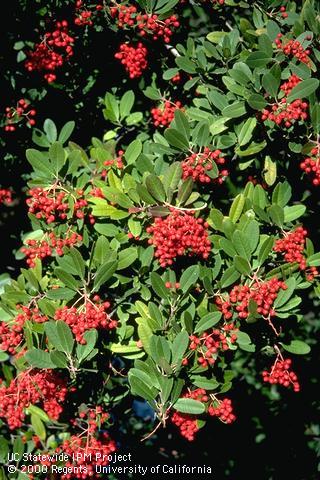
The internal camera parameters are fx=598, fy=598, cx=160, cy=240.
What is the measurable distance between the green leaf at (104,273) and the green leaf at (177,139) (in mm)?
594

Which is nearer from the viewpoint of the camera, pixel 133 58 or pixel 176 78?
pixel 133 58

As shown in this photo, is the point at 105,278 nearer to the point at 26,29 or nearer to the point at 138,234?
the point at 138,234

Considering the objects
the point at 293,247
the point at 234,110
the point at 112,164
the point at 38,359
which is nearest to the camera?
the point at 38,359

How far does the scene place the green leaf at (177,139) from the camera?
252 centimetres

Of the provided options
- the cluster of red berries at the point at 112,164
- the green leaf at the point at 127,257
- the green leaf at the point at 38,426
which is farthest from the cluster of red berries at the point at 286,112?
the green leaf at the point at 38,426

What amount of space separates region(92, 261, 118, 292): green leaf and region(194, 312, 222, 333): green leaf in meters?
0.40

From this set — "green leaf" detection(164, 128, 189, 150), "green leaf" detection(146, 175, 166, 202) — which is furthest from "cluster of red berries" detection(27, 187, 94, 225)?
"green leaf" detection(164, 128, 189, 150)

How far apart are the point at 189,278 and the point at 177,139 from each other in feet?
2.01

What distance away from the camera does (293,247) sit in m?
2.48

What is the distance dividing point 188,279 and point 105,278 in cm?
33

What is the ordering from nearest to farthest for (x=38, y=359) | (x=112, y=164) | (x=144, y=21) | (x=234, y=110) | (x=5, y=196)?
1. (x=38, y=359)
2. (x=234, y=110)
3. (x=112, y=164)
4. (x=144, y=21)
5. (x=5, y=196)

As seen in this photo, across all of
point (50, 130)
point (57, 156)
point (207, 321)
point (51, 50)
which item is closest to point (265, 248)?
point (207, 321)

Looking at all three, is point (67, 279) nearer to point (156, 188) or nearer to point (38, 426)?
point (156, 188)

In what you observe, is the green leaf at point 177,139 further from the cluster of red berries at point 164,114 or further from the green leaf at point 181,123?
the cluster of red berries at point 164,114
